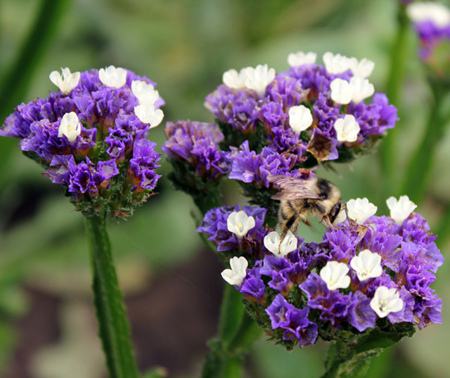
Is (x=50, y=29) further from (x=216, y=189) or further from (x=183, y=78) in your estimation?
(x=183, y=78)

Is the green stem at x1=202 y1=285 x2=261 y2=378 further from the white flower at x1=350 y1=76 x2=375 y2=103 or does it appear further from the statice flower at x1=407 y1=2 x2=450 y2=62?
the statice flower at x1=407 y1=2 x2=450 y2=62

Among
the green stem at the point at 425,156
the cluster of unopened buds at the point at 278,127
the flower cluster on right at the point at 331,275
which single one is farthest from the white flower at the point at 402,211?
the green stem at the point at 425,156

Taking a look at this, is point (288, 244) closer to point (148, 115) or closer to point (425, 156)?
point (148, 115)

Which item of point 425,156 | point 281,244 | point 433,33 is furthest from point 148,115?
point 433,33

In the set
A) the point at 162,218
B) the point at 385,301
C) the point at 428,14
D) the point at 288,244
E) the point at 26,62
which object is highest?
the point at 162,218

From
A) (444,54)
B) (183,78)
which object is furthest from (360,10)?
(444,54)

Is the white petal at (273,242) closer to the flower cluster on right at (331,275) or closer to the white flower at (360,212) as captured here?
the flower cluster on right at (331,275)
